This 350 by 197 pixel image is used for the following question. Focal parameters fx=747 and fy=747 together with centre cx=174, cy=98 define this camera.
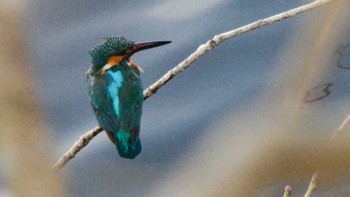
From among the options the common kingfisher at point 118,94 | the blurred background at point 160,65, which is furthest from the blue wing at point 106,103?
the blurred background at point 160,65

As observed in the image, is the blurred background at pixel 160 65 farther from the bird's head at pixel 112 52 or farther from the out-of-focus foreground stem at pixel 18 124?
the out-of-focus foreground stem at pixel 18 124

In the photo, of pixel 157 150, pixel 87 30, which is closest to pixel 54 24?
pixel 87 30

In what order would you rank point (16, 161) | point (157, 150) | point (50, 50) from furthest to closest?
point (50, 50) → point (157, 150) → point (16, 161)

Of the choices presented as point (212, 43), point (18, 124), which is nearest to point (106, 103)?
point (212, 43)

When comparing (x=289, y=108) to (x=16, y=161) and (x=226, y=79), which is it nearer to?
(x=16, y=161)

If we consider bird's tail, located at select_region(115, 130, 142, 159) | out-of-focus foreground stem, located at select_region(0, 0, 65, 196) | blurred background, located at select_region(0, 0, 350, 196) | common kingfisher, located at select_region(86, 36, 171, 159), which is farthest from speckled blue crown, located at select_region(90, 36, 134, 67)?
out-of-focus foreground stem, located at select_region(0, 0, 65, 196)

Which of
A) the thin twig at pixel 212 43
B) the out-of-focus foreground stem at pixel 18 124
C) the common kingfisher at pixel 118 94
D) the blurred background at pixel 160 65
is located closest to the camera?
the out-of-focus foreground stem at pixel 18 124
